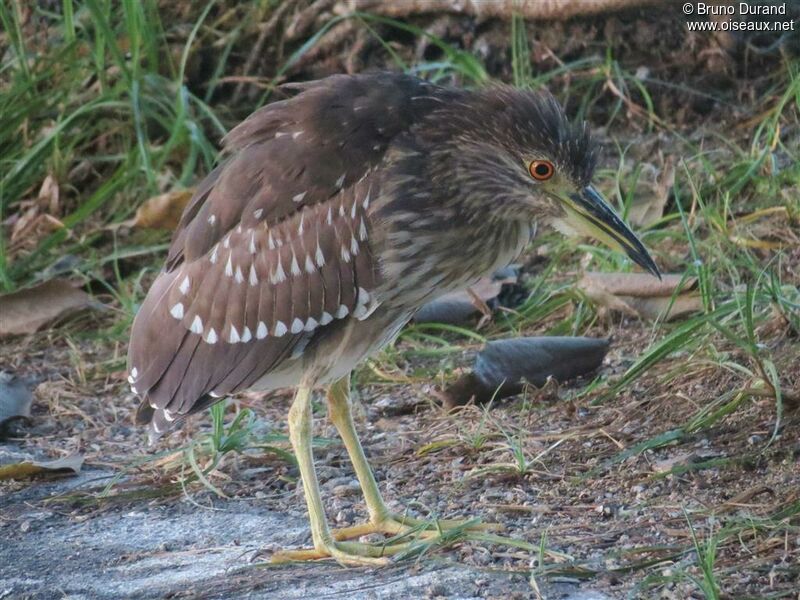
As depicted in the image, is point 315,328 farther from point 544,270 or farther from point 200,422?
point 544,270

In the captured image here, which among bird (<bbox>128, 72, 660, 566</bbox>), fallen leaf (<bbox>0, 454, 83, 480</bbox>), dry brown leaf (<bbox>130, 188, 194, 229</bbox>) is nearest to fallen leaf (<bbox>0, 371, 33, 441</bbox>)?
fallen leaf (<bbox>0, 454, 83, 480</bbox>)

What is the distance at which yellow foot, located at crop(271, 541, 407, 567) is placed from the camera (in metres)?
4.27

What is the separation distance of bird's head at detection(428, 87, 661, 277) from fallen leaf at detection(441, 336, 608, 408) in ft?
3.20

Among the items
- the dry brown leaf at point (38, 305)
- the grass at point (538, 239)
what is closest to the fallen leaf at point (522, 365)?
the grass at point (538, 239)

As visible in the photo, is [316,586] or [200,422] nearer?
[316,586]

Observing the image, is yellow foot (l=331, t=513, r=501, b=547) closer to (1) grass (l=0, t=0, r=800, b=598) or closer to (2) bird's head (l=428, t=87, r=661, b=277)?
(1) grass (l=0, t=0, r=800, b=598)

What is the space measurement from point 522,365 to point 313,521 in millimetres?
1361

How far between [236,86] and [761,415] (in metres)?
4.27

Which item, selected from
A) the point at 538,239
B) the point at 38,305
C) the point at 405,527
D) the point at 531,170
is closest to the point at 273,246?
the point at 531,170

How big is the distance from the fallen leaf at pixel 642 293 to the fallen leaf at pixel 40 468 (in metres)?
2.29

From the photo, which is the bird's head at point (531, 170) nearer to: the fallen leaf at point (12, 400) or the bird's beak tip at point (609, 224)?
the bird's beak tip at point (609, 224)

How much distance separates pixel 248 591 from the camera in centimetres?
403

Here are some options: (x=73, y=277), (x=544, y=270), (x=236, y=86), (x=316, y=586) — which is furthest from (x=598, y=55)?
(x=316, y=586)

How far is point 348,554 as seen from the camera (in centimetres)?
431
